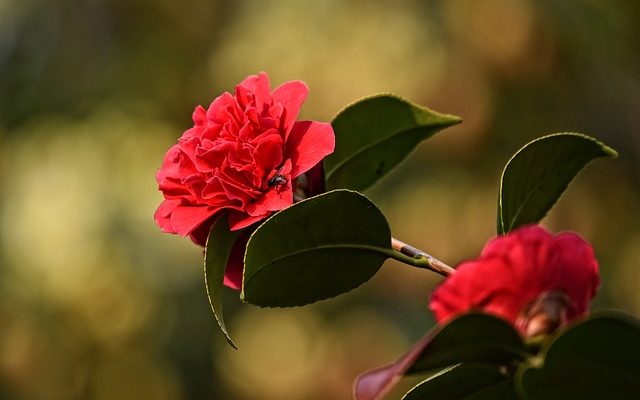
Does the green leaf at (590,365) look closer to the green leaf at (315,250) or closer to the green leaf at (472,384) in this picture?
the green leaf at (472,384)

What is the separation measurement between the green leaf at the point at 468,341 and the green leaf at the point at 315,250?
0.19 meters

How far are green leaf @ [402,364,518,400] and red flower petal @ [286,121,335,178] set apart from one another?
7.7 inches

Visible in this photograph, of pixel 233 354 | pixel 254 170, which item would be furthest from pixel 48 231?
pixel 254 170

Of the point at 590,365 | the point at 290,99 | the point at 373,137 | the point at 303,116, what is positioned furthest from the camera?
the point at 303,116

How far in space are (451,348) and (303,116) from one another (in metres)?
4.93

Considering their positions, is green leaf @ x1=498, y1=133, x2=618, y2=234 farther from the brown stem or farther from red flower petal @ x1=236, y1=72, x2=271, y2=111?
red flower petal @ x1=236, y1=72, x2=271, y2=111

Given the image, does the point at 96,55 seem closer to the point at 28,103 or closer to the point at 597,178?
the point at 28,103

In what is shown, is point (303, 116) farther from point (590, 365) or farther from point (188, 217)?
point (590, 365)

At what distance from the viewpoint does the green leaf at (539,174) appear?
89 cm

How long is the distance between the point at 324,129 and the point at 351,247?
0.32 feet

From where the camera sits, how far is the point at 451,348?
65 centimetres

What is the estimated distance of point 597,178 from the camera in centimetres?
611

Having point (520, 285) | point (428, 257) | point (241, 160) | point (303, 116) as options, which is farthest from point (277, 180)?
point (303, 116)

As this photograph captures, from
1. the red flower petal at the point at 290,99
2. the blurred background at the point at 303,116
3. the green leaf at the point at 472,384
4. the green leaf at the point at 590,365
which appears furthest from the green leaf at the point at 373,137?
the blurred background at the point at 303,116
